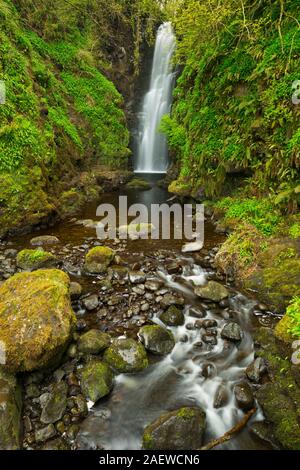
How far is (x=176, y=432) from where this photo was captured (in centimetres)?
293

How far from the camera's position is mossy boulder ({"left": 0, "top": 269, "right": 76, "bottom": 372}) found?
10.9 feet

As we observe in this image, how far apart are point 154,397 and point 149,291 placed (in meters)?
2.09

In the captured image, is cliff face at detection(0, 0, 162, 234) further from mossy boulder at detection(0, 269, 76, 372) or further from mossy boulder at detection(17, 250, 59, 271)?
mossy boulder at detection(0, 269, 76, 372)

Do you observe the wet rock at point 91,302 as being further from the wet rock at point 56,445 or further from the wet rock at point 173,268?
the wet rock at point 56,445

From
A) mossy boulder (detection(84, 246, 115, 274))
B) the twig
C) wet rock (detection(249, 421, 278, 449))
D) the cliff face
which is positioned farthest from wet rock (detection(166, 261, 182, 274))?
the cliff face

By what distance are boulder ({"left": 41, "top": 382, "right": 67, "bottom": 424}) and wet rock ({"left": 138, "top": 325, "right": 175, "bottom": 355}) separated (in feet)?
4.14

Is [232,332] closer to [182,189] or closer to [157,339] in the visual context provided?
[157,339]

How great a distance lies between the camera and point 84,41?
17.7 metres

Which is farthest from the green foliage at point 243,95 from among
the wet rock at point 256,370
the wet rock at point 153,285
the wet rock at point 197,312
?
the wet rock at point 256,370

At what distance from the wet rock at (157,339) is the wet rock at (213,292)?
3.99 ft

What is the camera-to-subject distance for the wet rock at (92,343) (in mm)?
3910

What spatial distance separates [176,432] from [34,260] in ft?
14.7

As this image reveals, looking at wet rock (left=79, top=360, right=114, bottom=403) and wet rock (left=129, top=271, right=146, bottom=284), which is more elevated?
wet rock (left=129, top=271, right=146, bottom=284)

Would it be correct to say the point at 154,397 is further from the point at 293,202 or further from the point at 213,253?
the point at 293,202
